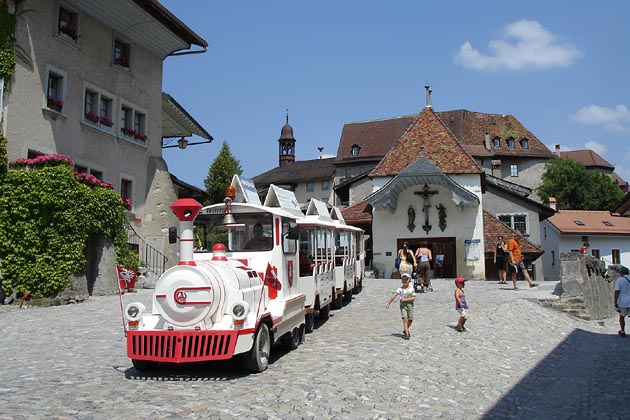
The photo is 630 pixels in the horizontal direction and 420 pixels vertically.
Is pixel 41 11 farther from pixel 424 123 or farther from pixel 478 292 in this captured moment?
pixel 424 123

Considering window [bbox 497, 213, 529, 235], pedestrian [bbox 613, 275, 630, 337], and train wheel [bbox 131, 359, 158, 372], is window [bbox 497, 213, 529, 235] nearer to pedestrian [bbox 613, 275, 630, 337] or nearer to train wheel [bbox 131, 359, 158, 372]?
pedestrian [bbox 613, 275, 630, 337]

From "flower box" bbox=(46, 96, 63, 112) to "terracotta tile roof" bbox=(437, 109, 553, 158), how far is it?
188 feet

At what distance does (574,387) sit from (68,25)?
19795 mm

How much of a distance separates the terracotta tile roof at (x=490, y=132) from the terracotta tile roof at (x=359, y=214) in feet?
123

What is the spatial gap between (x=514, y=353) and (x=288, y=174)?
73491 mm

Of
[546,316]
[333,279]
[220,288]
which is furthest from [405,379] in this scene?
[546,316]

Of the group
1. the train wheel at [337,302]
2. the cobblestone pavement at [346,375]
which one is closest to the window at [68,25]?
the cobblestone pavement at [346,375]

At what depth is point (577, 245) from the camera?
49.9 m

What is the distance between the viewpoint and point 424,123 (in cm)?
3562

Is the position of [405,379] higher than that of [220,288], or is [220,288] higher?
[220,288]

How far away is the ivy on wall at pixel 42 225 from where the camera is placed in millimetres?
17422

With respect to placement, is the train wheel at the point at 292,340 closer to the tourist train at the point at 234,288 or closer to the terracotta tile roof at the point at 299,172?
the tourist train at the point at 234,288

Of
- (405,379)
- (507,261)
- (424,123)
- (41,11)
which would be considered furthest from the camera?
(424,123)

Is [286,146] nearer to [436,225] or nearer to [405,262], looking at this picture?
[436,225]
